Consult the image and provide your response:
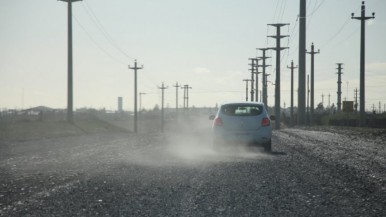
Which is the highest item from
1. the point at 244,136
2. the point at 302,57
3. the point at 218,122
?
the point at 302,57

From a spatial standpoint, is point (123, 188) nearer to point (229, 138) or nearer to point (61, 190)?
point (61, 190)

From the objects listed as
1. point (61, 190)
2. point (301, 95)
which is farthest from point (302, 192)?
point (301, 95)

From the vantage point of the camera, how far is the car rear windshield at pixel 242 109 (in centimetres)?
1625

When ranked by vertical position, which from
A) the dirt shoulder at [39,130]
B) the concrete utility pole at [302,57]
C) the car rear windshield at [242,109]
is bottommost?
the dirt shoulder at [39,130]

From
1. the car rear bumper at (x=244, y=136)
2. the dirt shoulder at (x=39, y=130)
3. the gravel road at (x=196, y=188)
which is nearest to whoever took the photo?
the gravel road at (x=196, y=188)

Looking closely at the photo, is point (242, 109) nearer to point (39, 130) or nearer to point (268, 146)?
point (268, 146)

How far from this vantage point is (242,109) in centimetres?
1650

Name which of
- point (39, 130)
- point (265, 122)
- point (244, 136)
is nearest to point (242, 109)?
point (265, 122)

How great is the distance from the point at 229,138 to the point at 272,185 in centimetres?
729

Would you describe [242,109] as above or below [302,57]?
below

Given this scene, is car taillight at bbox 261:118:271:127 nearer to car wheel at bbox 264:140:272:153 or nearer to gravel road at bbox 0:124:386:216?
car wheel at bbox 264:140:272:153

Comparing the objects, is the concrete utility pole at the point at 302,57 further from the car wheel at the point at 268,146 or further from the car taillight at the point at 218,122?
the car taillight at the point at 218,122

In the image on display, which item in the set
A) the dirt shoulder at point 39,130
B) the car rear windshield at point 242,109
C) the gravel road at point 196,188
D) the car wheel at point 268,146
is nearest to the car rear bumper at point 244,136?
the car wheel at point 268,146

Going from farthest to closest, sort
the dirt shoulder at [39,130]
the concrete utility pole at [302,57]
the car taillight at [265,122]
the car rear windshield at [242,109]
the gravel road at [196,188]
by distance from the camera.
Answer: the concrete utility pole at [302,57], the dirt shoulder at [39,130], the car rear windshield at [242,109], the car taillight at [265,122], the gravel road at [196,188]
